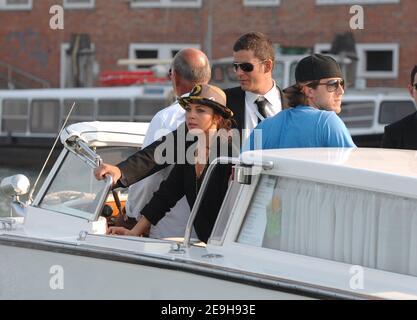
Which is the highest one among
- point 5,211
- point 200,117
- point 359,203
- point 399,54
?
point 399,54

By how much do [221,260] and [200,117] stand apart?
2.67 feet

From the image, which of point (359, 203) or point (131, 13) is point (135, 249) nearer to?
point (359, 203)

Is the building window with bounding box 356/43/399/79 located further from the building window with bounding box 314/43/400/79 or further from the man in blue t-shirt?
the man in blue t-shirt

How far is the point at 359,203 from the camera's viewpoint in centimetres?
379

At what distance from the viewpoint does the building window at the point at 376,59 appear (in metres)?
28.3

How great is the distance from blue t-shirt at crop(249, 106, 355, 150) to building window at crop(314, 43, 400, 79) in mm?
23943

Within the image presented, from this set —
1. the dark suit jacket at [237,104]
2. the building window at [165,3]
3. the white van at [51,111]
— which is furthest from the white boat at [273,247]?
the building window at [165,3]

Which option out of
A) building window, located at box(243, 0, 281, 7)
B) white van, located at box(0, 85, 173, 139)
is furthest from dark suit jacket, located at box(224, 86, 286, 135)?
building window, located at box(243, 0, 281, 7)

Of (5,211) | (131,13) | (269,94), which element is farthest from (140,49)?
(269,94)

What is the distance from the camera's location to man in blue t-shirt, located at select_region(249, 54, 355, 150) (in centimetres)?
440

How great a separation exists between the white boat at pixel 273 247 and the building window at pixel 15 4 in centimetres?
2840

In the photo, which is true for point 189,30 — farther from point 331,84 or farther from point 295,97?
point 295,97

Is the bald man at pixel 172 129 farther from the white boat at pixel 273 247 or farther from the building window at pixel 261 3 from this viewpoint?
the building window at pixel 261 3

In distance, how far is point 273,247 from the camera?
4.02m
